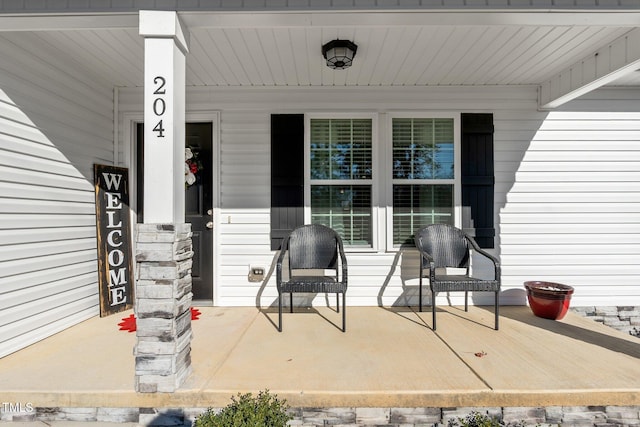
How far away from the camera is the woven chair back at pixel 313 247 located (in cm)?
309

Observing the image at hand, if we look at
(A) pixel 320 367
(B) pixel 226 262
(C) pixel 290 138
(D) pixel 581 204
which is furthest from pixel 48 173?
(D) pixel 581 204

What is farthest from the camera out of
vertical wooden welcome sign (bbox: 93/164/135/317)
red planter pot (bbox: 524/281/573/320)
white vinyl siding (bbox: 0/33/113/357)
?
vertical wooden welcome sign (bbox: 93/164/135/317)

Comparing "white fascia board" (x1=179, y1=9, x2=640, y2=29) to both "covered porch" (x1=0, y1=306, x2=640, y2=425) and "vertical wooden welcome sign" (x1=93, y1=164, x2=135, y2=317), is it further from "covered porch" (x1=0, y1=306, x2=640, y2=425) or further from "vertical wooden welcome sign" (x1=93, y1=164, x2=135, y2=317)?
"covered porch" (x1=0, y1=306, x2=640, y2=425)

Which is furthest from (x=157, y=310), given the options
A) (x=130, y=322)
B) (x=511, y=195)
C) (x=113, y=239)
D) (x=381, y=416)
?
(x=511, y=195)

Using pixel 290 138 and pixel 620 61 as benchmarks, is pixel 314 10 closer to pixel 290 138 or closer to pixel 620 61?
pixel 290 138

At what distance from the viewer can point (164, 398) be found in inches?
67.7

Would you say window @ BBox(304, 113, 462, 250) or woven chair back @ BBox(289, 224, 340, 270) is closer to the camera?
woven chair back @ BBox(289, 224, 340, 270)

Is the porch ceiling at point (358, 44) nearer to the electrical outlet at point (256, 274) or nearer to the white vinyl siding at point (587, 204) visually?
the white vinyl siding at point (587, 204)

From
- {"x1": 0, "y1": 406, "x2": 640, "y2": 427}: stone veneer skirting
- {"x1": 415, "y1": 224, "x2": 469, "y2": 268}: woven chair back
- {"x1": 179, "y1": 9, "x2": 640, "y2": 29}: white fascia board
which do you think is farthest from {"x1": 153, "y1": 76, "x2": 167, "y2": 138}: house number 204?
{"x1": 415, "y1": 224, "x2": 469, "y2": 268}: woven chair back

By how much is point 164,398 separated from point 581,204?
157 inches

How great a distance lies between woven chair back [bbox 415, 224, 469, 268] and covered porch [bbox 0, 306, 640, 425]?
53 cm

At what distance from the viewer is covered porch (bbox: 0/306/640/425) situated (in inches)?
68.4

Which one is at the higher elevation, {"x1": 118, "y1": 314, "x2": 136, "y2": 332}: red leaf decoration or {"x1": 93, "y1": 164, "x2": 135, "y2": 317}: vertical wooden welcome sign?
{"x1": 93, "y1": 164, "x2": 135, "y2": 317}: vertical wooden welcome sign

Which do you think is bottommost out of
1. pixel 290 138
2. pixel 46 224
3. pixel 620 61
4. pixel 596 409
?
pixel 596 409
